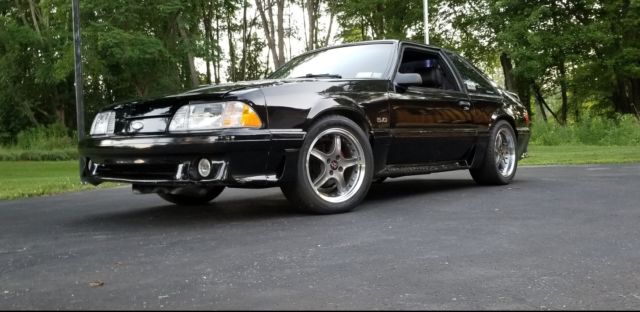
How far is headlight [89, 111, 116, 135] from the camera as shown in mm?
4898

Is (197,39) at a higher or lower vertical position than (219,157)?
higher

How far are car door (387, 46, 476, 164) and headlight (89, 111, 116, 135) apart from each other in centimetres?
225

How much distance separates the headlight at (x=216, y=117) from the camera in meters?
4.39

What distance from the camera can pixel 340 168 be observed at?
5055 millimetres

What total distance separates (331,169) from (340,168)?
0.30 ft

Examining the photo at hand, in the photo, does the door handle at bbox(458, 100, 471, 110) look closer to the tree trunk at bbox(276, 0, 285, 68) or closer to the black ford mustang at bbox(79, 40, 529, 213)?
the black ford mustang at bbox(79, 40, 529, 213)

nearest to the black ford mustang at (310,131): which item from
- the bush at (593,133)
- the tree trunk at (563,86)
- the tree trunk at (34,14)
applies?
the bush at (593,133)

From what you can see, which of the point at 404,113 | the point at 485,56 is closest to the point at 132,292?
the point at 404,113

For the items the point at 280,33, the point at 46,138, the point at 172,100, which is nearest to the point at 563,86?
the point at 280,33

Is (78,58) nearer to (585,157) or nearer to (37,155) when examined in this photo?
(585,157)

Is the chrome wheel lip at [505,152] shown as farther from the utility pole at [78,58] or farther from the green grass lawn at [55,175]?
the utility pole at [78,58]

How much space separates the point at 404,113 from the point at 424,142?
1.32ft

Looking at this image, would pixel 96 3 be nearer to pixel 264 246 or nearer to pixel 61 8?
pixel 61 8

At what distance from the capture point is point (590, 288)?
2.71 meters
